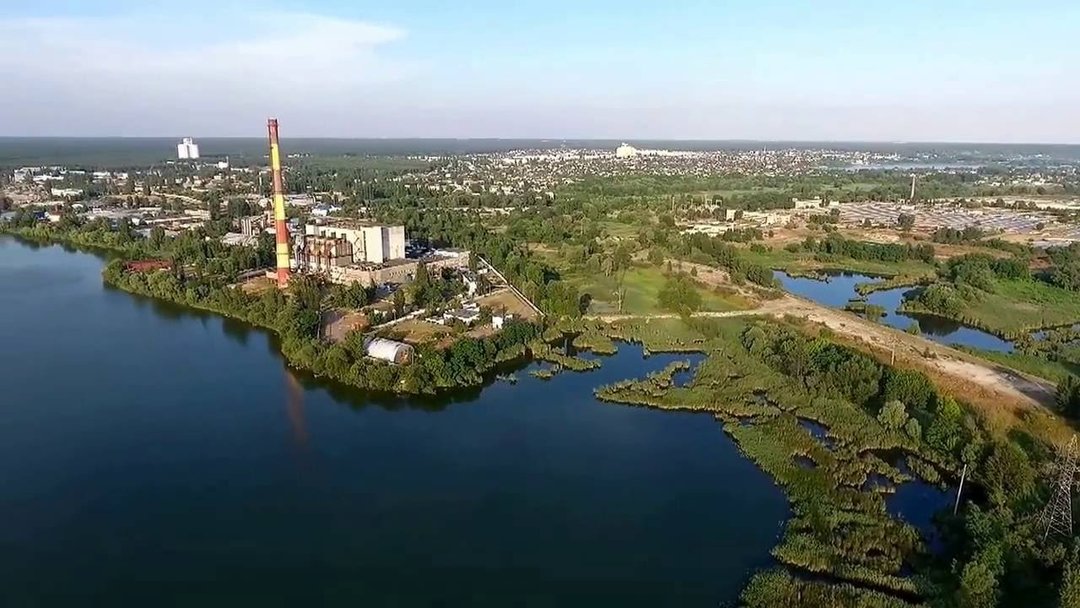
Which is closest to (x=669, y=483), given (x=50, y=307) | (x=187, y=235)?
(x=50, y=307)

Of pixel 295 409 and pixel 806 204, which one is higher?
pixel 806 204

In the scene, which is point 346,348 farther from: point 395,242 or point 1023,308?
point 1023,308

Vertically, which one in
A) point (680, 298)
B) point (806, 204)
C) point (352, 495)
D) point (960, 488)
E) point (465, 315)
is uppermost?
point (806, 204)

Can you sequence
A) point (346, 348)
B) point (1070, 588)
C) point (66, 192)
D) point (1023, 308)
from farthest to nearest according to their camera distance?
point (66, 192)
point (1023, 308)
point (346, 348)
point (1070, 588)

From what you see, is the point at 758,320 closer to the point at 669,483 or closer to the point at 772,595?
the point at 669,483

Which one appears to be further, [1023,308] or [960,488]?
[1023,308]

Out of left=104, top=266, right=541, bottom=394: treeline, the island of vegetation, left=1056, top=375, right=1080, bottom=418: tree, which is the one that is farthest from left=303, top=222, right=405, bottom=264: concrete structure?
left=1056, top=375, right=1080, bottom=418: tree

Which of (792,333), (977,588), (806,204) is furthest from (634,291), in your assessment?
(806,204)
